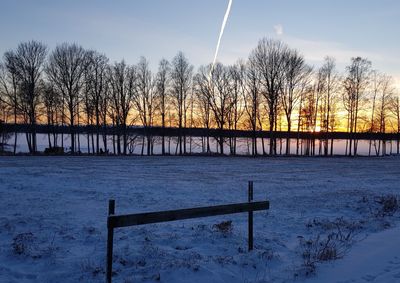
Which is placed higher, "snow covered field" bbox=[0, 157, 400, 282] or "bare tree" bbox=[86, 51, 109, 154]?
"bare tree" bbox=[86, 51, 109, 154]

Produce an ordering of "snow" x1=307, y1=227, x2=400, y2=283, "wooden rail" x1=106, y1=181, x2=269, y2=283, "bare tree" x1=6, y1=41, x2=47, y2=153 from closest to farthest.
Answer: "wooden rail" x1=106, y1=181, x2=269, y2=283 → "snow" x1=307, y1=227, x2=400, y2=283 → "bare tree" x1=6, y1=41, x2=47, y2=153

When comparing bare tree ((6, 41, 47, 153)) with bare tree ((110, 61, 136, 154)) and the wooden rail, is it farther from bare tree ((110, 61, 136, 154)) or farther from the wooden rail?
the wooden rail

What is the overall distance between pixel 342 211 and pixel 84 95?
5211cm

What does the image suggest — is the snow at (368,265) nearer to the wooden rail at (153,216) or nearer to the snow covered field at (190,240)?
the snow covered field at (190,240)

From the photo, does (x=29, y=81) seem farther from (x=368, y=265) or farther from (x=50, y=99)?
(x=368, y=265)

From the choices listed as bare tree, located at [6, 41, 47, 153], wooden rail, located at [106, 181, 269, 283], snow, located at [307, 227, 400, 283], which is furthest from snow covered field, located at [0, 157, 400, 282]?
bare tree, located at [6, 41, 47, 153]

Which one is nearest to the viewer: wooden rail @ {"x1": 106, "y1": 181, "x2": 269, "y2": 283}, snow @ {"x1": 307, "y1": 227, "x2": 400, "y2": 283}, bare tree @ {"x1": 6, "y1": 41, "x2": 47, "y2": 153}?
wooden rail @ {"x1": 106, "y1": 181, "x2": 269, "y2": 283}

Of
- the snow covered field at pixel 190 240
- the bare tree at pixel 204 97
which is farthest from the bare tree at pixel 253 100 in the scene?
the snow covered field at pixel 190 240

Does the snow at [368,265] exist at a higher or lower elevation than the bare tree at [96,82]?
lower

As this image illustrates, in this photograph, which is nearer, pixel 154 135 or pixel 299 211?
pixel 299 211

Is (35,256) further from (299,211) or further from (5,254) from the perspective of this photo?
(299,211)

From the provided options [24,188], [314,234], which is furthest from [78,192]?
[314,234]

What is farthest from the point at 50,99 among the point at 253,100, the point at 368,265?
the point at 368,265

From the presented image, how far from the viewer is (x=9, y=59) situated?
57.0m
